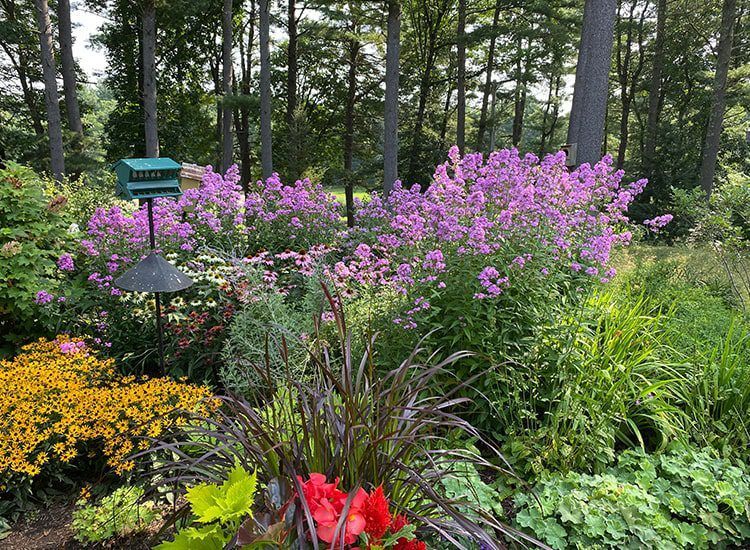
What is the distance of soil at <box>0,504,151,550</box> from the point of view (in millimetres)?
2104

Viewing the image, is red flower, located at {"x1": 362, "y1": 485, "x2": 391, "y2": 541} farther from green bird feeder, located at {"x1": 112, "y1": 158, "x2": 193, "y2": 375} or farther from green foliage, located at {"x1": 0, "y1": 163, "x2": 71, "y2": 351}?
green foliage, located at {"x1": 0, "y1": 163, "x2": 71, "y2": 351}

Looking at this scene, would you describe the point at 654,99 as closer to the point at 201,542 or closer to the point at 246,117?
the point at 246,117

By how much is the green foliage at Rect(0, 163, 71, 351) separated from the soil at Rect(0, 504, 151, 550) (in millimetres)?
1607

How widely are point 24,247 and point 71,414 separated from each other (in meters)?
1.73

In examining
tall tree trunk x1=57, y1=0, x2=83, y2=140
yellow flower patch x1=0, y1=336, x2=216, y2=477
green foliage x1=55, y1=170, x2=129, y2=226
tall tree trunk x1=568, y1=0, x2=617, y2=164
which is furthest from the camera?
tall tree trunk x1=57, y1=0, x2=83, y2=140

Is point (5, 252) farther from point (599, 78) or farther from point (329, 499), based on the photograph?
point (599, 78)

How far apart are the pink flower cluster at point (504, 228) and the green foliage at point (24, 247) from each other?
221cm

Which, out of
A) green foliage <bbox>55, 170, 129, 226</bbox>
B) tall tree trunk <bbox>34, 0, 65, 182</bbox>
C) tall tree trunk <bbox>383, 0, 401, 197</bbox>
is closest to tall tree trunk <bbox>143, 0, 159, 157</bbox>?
green foliage <bbox>55, 170, 129, 226</bbox>

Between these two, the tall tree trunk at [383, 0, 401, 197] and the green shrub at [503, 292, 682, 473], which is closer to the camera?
the green shrub at [503, 292, 682, 473]

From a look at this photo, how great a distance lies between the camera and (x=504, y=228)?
298 cm

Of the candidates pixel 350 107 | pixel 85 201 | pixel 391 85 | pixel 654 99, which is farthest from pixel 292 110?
pixel 654 99

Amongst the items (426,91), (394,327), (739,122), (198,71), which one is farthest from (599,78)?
(198,71)

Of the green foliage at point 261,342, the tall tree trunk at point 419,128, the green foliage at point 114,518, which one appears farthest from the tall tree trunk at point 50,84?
the tall tree trunk at point 419,128

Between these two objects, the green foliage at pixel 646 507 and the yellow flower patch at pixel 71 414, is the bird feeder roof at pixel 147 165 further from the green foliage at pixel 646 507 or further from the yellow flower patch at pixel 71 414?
the green foliage at pixel 646 507
